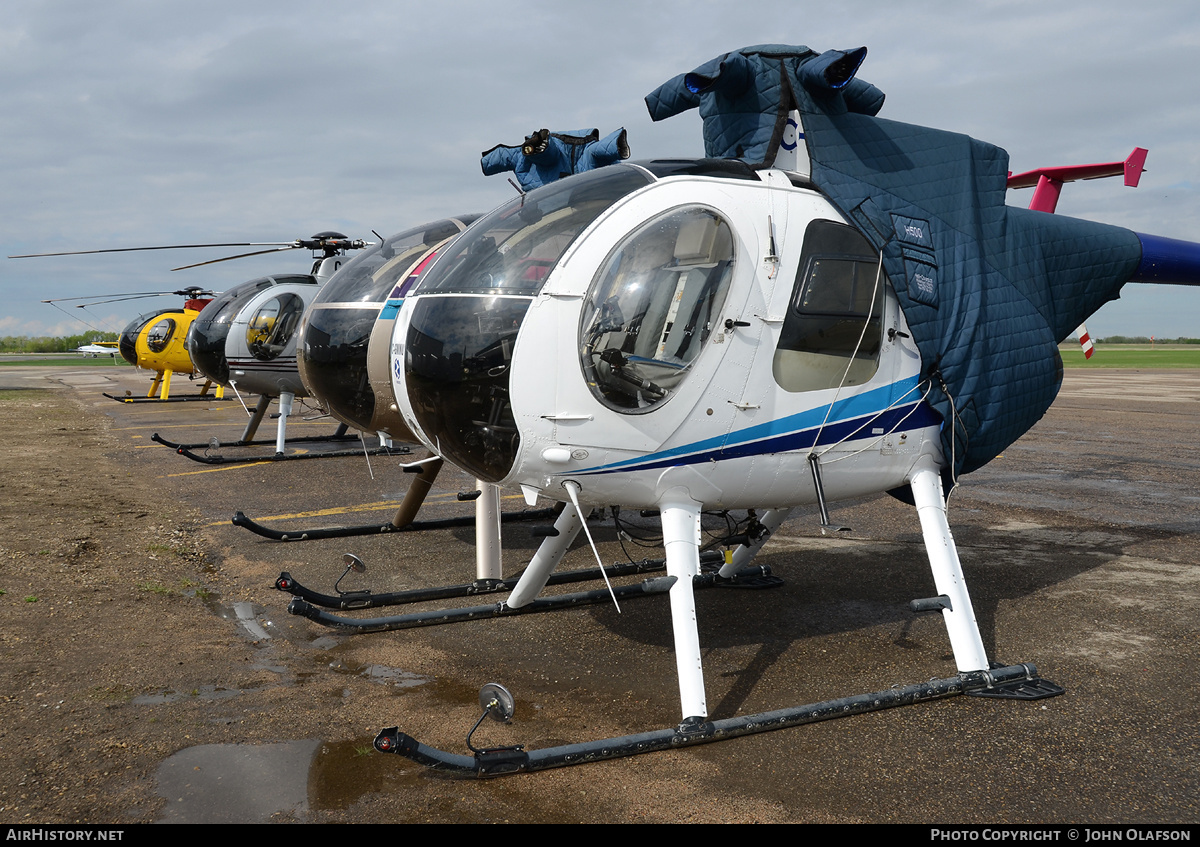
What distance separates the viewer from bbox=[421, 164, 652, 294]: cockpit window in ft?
13.7

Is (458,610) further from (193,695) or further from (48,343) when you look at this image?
(48,343)

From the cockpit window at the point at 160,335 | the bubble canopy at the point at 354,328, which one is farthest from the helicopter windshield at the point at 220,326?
the cockpit window at the point at 160,335

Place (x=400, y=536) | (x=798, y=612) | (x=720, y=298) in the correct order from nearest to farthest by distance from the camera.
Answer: (x=720, y=298)
(x=798, y=612)
(x=400, y=536)

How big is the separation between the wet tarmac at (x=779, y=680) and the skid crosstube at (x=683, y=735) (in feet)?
0.28

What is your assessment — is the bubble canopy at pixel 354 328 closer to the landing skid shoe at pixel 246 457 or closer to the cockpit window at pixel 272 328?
the landing skid shoe at pixel 246 457

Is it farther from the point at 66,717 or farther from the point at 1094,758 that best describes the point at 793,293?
the point at 66,717

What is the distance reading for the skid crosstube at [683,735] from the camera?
3650 mm

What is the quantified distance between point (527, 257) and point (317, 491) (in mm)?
8071

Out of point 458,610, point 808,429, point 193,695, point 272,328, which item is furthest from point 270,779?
point 272,328

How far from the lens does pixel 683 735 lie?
3.99 metres

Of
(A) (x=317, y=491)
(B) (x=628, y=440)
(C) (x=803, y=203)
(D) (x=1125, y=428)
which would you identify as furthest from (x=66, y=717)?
(D) (x=1125, y=428)

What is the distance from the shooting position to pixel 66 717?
4453 millimetres

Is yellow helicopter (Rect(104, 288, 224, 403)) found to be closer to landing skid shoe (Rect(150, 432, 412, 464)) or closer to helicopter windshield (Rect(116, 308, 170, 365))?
helicopter windshield (Rect(116, 308, 170, 365))

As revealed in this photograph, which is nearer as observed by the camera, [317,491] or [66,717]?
[66,717]
